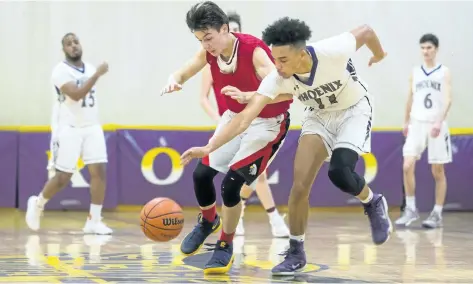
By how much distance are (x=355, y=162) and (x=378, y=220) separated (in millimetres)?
502

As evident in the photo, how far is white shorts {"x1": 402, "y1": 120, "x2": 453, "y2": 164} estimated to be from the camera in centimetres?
1148

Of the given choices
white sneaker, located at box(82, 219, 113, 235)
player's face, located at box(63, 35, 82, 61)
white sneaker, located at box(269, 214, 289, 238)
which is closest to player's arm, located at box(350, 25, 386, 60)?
white sneaker, located at box(269, 214, 289, 238)

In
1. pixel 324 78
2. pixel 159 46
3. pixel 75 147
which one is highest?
pixel 159 46

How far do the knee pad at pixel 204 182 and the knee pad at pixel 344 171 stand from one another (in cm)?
118

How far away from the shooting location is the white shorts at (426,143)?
37.7 ft

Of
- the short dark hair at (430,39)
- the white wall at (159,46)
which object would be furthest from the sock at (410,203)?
the white wall at (159,46)

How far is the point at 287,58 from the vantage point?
20.5 ft

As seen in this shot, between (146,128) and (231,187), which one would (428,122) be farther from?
(231,187)

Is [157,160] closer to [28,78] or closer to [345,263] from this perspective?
[28,78]

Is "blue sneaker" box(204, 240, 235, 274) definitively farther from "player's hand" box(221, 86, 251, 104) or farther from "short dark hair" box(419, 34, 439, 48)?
"short dark hair" box(419, 34, 439, 48)

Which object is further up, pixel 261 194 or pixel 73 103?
pixel 73 103

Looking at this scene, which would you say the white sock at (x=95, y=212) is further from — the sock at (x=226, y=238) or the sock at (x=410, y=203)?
the sock at (x=410, y=203)

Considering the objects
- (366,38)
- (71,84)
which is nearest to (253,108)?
(366,38)

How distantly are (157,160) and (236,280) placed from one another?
6260 mm
